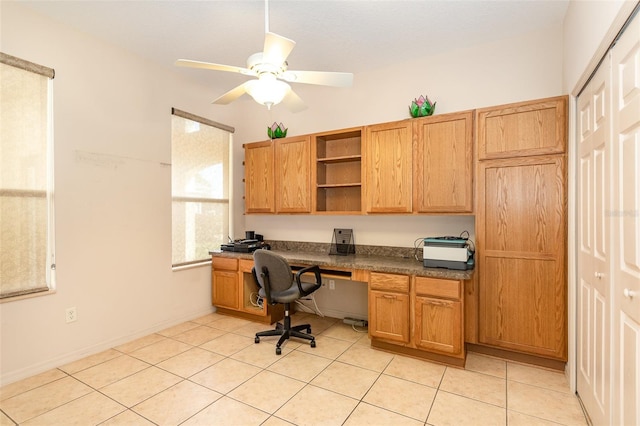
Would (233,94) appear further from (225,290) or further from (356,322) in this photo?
(356,322)

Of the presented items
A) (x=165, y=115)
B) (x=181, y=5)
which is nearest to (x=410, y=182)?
(x=181, y=5)

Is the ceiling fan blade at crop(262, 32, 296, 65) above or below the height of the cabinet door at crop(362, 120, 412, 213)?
above

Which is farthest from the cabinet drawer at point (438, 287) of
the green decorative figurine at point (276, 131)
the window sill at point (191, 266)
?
the window sill at point (191, 266)

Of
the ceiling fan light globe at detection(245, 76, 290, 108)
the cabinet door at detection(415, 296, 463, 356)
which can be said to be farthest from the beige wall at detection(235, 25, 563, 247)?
the ceiling fan light globe at detection(245, 76, 290, 108)

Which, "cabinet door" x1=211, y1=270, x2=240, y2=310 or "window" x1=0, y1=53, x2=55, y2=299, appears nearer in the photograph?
"window" x1=0, y1=53, x2=55, y2=299

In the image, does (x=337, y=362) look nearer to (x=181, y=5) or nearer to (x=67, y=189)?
(x=67, y=189)

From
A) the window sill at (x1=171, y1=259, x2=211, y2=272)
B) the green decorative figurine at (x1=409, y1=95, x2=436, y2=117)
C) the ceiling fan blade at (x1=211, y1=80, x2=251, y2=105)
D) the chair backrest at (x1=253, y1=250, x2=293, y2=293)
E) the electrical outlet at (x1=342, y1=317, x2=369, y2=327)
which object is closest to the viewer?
the ceiling fan blade at (x1=211, y1=80, x2=251, y2=105)

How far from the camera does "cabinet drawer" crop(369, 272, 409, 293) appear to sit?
105 inches

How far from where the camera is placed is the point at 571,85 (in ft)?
7.47

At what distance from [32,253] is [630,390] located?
12.6ft

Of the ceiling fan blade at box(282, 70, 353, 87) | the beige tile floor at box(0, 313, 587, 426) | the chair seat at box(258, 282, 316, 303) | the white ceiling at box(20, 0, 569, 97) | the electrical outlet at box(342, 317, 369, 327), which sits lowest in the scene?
the beige tile floor at box(0, 313, 587, 426)

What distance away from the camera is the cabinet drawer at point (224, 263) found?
369cm

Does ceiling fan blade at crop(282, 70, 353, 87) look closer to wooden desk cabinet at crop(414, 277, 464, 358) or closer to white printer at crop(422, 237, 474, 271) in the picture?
white printer at crop(422, 237, 474, 271)

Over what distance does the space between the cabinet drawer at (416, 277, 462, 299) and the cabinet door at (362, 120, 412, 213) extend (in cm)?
71
